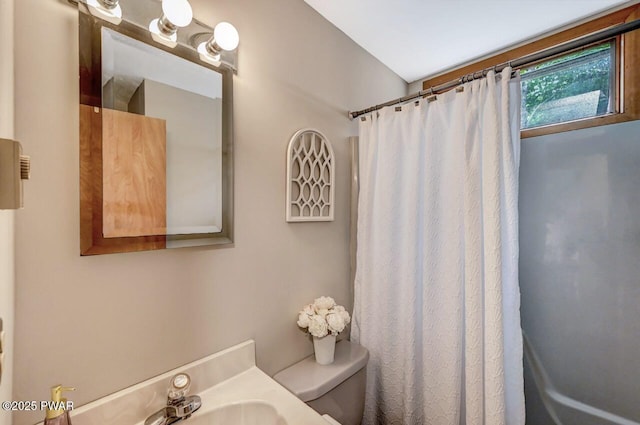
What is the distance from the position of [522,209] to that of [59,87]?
200 centimetres

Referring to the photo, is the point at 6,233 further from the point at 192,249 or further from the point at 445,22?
the point at 445,22

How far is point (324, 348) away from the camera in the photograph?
1166mm

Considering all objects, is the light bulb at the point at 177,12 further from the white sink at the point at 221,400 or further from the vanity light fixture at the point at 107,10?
the white sink at the point at 221,400

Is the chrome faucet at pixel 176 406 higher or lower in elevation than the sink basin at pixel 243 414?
higher

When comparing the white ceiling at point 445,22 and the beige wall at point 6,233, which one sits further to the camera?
the white ceiling at point 445,22

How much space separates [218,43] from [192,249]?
71cm

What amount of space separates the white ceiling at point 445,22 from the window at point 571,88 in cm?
20

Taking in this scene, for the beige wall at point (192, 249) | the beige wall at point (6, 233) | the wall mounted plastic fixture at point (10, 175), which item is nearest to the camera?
the wall mounted plastic fixture at point (10, 175)

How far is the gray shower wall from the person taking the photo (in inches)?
47.1

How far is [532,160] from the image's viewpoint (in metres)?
1.42

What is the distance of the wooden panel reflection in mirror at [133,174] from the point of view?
731 mm

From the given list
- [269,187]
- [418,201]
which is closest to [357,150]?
[418,201]

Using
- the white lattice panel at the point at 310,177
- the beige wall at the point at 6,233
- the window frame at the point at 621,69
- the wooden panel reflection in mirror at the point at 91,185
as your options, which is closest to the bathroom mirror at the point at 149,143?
the wooden panel reflection in mirror at the point at 91,185

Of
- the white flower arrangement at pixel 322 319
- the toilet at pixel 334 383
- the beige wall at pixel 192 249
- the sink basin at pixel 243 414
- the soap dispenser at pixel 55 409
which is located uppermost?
the beige wall at pixel 192 249
